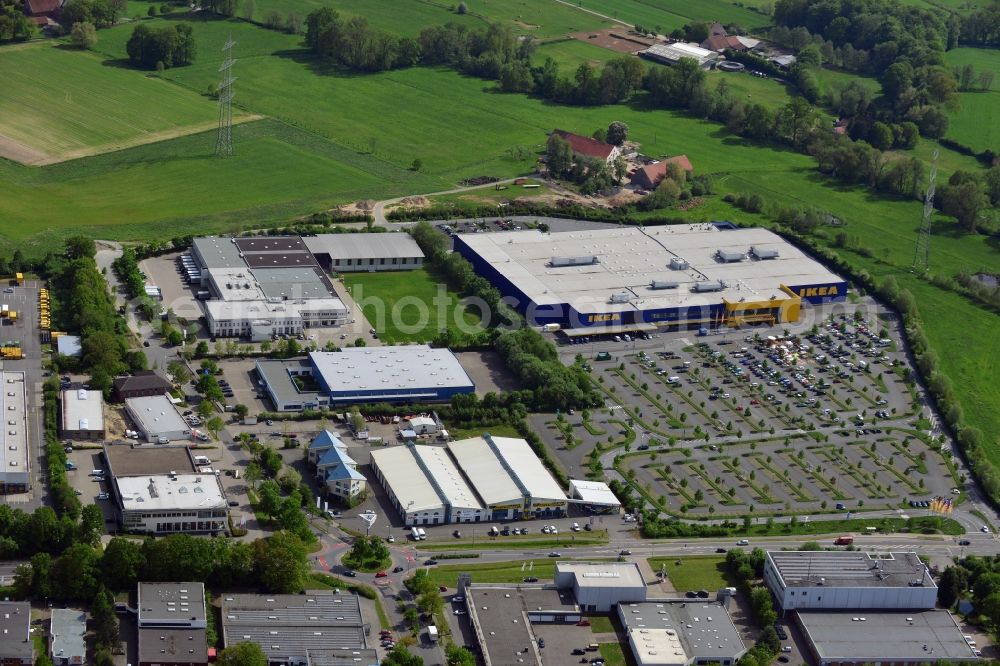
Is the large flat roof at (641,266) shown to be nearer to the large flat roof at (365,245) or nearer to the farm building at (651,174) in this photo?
the large flat roof at (365,245)

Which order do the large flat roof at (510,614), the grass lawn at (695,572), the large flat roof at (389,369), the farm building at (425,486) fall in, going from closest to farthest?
the large flat roof at (510,614) → the grass lawn at (695,572) → the farm building at (425,486) → the large flat roof at (389,369)

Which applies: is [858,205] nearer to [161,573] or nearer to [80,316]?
[80,316]

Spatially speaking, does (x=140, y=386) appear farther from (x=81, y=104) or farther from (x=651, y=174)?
(x=651, y=174)

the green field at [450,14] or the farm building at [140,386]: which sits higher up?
the green field at [450,14]

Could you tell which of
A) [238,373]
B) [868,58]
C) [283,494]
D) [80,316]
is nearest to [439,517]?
[283,494]

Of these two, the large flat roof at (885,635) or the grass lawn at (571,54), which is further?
the grass lawn at (571,54)

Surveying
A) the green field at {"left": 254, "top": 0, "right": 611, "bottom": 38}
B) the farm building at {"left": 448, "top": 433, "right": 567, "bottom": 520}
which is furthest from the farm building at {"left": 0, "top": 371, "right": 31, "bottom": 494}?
the green field at {"left": 254, "top": 0, "right": 611, "bottom": 38}

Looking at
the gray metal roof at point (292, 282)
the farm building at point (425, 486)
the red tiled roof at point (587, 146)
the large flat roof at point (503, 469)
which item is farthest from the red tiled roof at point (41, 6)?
the large flat roof at point (503, 469)
